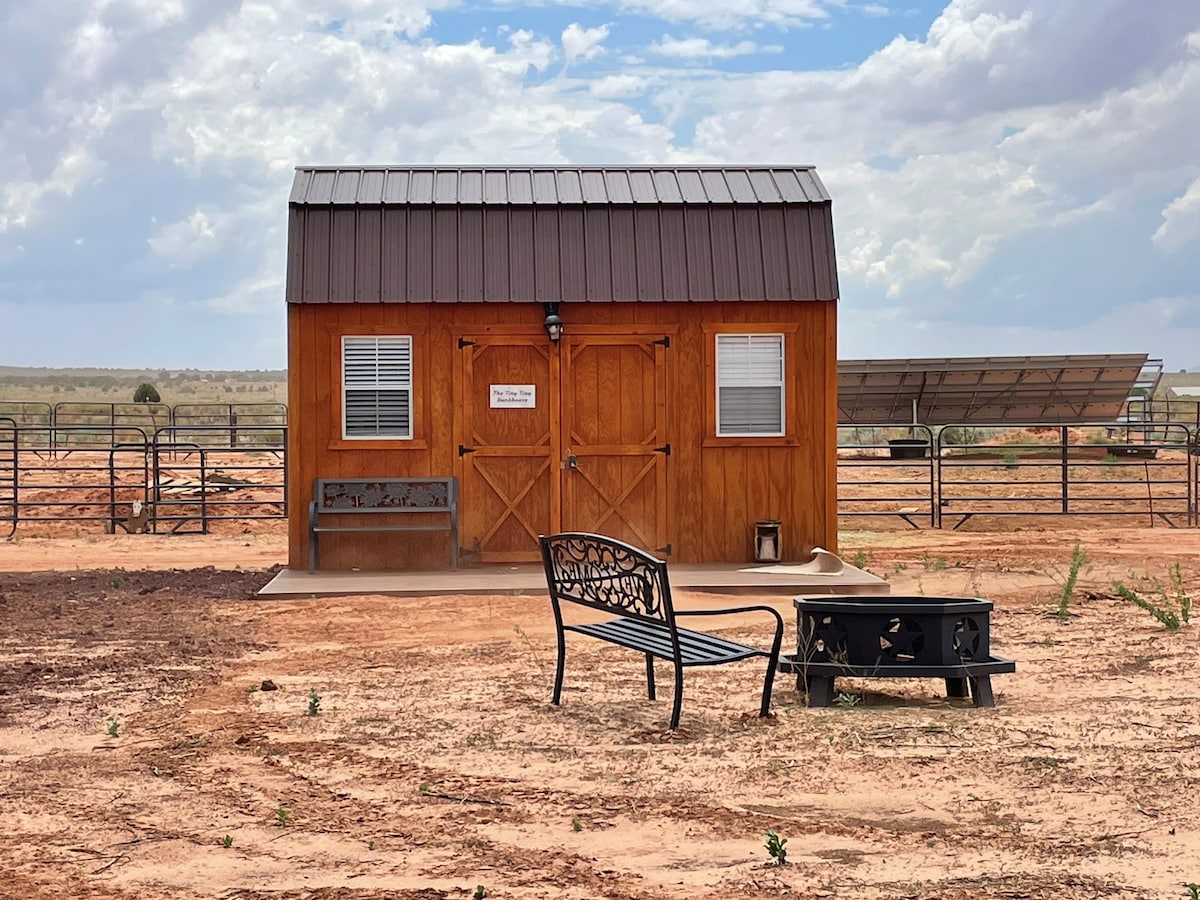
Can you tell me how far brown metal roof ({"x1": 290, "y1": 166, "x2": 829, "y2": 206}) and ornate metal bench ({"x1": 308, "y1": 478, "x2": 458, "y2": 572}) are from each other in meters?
2.84

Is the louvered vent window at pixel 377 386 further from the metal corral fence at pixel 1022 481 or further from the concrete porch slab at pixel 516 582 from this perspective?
the metal corral fence at pixel 1022 481

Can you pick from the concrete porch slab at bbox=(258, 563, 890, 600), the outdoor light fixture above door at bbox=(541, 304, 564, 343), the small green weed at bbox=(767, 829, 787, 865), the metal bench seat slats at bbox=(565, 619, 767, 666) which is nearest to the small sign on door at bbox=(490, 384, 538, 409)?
the outdoor light fixture above door at bbox=(541, 304, 564, 343)

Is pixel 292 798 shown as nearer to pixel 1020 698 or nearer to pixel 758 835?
pixel 758 835

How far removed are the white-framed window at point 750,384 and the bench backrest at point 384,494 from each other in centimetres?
287

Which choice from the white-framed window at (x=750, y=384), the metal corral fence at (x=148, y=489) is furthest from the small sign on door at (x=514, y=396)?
the metal corral fence at (x=148, y=489)

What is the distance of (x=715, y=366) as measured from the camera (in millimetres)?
14906

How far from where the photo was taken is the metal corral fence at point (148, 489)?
2034cm

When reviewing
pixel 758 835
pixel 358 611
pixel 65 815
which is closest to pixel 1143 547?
pixel 358 611

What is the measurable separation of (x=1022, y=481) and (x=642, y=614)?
1503 cm

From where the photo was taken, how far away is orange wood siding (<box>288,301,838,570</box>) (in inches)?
578

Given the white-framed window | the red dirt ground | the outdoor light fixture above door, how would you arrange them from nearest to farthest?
the red dirt ground
the outdoor light fixture above door
the white-framed window

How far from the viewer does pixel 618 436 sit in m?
14.8

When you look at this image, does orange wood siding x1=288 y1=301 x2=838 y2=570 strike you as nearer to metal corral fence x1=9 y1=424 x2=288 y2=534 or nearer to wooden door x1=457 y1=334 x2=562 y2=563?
wooden door x1=457 y1=334 x2=562 y2=563

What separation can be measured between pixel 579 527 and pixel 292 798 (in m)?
8.68
